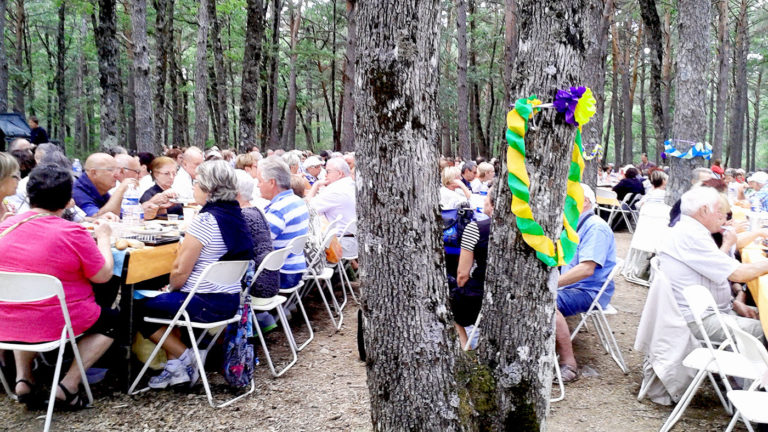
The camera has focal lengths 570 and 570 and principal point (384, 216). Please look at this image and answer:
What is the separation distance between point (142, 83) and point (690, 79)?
957 centimetres

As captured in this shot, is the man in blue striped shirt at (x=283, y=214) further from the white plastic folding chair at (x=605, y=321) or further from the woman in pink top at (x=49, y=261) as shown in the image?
the white plastic folding chair at (x=605, y=321)

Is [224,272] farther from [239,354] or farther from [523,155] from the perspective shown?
[523,155]

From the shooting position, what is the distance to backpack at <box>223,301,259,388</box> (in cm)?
413

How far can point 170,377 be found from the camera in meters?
4.11

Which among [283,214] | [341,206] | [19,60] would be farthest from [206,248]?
[19,60]

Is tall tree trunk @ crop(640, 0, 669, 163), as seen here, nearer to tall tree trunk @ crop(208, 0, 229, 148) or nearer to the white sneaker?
tall tree trunk @ crop(208, 0, 229, 148)

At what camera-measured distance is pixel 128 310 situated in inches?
156

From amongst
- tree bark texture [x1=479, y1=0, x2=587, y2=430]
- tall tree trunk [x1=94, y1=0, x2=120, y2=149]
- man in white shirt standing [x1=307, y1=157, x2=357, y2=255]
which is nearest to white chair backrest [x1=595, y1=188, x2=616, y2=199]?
man in white shirt standing [x1=307, y1=157, x2=357, y2=255]

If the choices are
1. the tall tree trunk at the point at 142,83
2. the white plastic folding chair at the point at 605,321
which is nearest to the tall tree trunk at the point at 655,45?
the white plastic folding chair at the point at 605,321

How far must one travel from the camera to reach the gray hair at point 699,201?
412cm

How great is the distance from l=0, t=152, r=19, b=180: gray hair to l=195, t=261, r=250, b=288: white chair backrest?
1.73m

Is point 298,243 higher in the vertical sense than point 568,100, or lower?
lower

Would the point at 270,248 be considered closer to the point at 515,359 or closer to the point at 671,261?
the point at 515,359

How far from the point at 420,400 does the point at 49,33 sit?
3846cm
